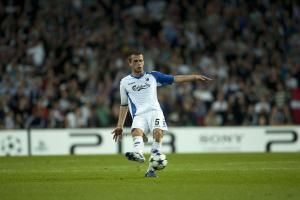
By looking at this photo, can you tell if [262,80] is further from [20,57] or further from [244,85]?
[20,57]

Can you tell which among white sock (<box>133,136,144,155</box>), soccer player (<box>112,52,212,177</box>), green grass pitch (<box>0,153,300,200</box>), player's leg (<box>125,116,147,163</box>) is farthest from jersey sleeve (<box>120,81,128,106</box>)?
green grass pitch (<box>0,153,300,200</box>)

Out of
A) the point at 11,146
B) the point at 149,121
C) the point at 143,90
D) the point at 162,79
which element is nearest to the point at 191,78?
the point at 162,79

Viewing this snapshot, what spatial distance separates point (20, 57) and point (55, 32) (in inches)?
63.5

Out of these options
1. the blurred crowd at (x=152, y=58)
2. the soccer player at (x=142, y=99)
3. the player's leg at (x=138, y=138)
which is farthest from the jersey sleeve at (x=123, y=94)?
the blurred crowd at (x=152, y=58)

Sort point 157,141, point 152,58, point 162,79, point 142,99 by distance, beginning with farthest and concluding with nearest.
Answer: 1. point 152,58
2. point 162,79
3. point 142,99
4. point 157,141

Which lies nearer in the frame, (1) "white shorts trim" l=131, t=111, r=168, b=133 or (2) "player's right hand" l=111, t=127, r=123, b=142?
(1) "white shorts trim" l=131, t=111, r=168, b=133

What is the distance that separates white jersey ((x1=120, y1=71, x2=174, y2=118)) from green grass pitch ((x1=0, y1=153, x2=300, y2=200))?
1.16 metres

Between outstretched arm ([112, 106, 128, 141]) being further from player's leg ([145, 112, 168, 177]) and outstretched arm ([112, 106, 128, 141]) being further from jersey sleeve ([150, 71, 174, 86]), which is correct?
jersey sleeve ([150, 71, 174, 86])

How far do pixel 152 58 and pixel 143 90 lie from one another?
41.2 feet

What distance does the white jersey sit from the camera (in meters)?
12.8

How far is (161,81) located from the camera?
1296cm

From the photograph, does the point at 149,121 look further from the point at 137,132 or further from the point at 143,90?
the point at 143,90

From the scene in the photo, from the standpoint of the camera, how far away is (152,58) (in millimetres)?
25328

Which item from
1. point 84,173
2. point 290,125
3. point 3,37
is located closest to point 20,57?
point 3,37
